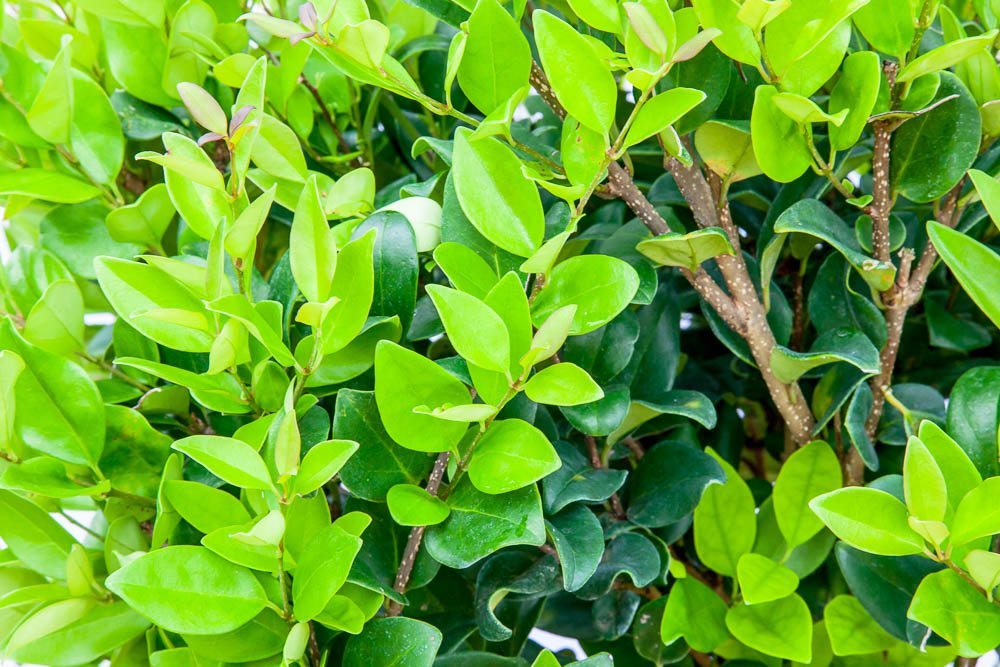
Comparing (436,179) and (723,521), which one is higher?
(436,179)

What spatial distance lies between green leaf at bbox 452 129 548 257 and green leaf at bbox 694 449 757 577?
0.55ft

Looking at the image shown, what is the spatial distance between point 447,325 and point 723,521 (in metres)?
0.20

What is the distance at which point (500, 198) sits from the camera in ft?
1.08

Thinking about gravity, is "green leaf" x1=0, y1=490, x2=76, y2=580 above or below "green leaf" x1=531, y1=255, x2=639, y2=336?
below

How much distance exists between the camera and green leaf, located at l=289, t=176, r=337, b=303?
1.01 ft

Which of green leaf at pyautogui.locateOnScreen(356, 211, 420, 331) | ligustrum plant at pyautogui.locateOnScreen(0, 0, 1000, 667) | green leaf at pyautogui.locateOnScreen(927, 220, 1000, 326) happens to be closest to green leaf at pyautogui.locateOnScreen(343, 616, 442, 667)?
ligustrum plant at pyautogui.locateOnScreen(0, 0, 1000, 667)

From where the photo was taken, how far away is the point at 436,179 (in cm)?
38

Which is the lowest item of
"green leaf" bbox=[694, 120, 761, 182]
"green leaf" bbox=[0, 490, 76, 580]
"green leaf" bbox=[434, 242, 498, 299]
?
"green leaf" bbox=[0, 490, 76, 580]

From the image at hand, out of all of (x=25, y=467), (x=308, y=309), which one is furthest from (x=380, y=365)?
(x=25, y=467)

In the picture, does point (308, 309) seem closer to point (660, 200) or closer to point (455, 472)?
point (455, 472)

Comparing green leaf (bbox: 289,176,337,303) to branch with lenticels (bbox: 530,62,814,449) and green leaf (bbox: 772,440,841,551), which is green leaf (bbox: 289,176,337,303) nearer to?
branch with lenticels (bbox: 530,62,814,449)

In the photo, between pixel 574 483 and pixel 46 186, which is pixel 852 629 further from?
pixel 46 186

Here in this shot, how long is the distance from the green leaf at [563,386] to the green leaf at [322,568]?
71 mm

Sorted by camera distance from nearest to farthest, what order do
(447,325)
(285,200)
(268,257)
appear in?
(447,325), (285,200), (268,257)
